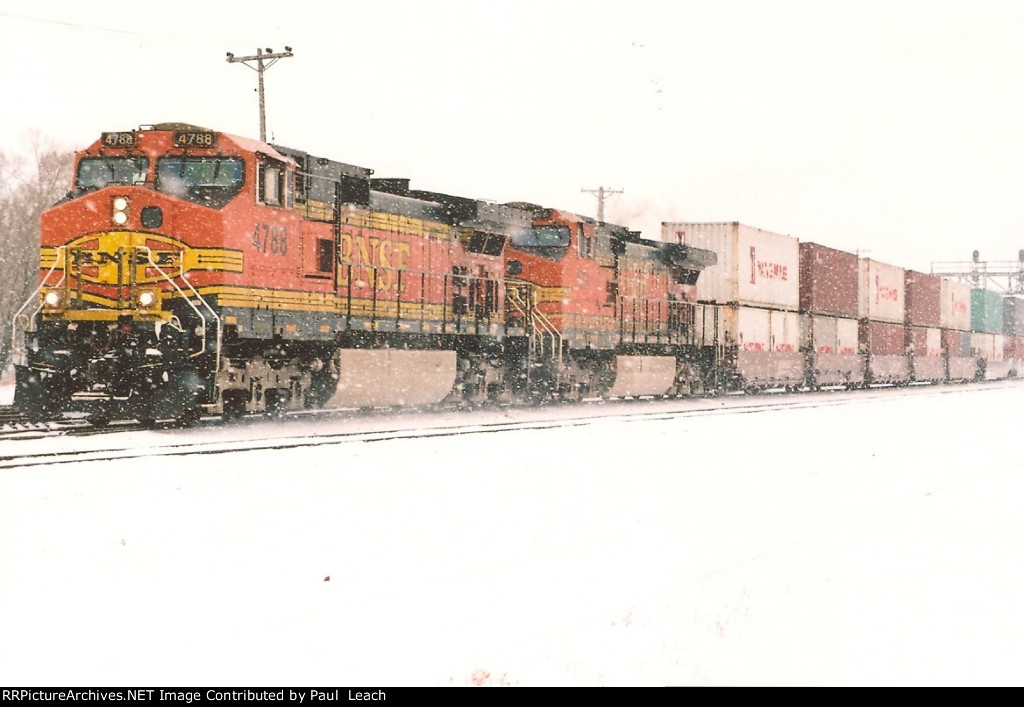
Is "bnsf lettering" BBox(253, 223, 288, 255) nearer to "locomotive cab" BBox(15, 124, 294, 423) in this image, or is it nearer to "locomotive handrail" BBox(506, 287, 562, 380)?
"locomotive cab" BBox(15, 124, 294, 423)

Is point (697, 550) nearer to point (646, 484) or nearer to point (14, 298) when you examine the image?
point (646, 484)

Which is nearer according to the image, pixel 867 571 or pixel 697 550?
pixel 867 571

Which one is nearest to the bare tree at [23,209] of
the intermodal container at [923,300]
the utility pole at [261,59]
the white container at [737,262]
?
the utility pole at [261,59]

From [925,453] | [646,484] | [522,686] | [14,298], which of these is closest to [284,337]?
[646,484]

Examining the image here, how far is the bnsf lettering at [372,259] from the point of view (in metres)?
16.1

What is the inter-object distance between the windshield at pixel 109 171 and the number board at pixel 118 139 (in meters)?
0.18

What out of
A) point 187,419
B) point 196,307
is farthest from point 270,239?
point 187,419

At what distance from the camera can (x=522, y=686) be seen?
4.45 metres

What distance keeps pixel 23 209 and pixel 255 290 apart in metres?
17.2

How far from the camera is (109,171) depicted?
1395cm

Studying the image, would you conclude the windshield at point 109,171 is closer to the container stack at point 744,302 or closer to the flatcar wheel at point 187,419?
the flatcar wheel at point 187,419

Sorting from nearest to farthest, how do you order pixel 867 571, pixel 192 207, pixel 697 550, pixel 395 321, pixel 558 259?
pixel 867 571, pixel 697 550, pixel 192 207, pixel 395 321, pixel 558 259

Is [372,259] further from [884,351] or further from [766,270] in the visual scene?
[884,351]
